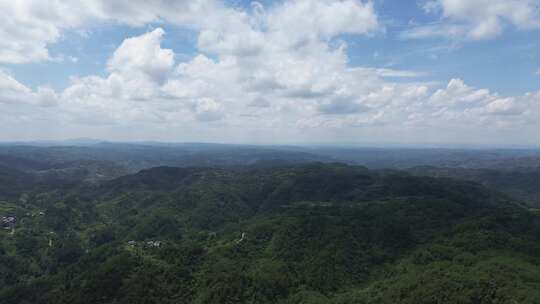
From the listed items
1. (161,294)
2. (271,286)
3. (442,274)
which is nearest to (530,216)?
(442,274)

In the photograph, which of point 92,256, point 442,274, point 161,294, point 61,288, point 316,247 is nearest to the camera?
point 442,274

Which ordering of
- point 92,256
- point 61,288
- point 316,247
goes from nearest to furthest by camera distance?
point 61,288, point 316,247, point 92,256

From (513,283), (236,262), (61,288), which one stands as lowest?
(61,288)

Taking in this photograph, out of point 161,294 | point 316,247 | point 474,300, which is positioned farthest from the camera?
point 316,247

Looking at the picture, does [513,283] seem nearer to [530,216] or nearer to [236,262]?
[236,262]

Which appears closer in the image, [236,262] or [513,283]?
[513,283]

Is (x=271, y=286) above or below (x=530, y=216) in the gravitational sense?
below

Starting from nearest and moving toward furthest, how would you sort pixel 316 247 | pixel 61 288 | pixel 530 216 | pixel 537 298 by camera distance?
pixel 537 298
pixel 61 288
pixel 316 247
pixel 530 216

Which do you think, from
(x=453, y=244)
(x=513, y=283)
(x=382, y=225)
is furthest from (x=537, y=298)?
(x=382, y=225)

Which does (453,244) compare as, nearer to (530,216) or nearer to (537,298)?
(537,298)
